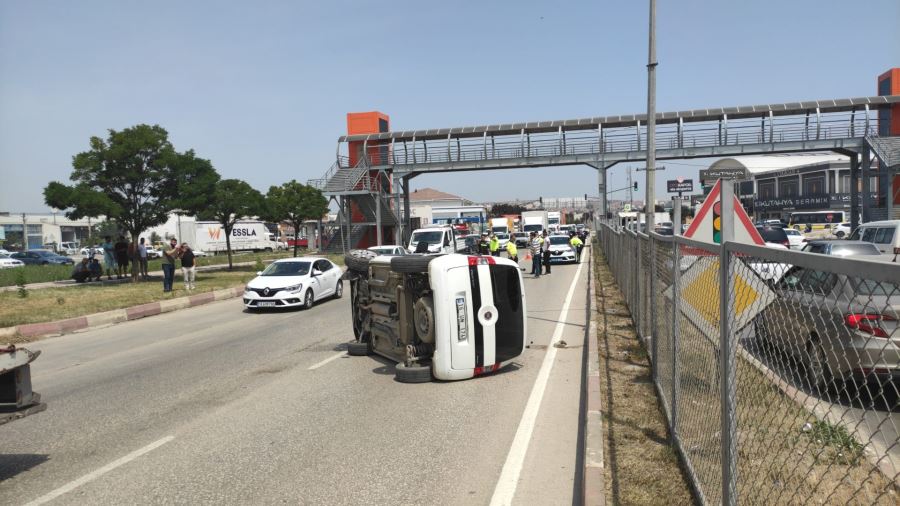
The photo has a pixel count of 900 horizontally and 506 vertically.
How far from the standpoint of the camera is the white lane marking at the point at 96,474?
17.2 ft

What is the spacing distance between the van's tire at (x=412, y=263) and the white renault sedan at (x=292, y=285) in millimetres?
9764

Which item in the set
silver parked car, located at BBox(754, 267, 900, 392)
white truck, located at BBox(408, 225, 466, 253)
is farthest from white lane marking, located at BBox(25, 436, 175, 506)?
white truck, located at BBox(408, 225, 466, 253)

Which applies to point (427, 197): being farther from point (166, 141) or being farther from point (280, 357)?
point (280, 357)

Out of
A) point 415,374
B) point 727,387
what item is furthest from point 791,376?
point 415,374

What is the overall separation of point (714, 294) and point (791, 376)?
1.36 m

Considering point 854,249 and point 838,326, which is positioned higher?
point 838,326

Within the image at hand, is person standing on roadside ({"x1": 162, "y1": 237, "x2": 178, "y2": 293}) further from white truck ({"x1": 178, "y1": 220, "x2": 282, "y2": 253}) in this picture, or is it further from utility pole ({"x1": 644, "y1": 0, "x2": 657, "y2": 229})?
white truck ({"x1": 178, "y1": 220, "x2": 282, "y2": 253})

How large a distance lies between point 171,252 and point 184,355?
11.7m

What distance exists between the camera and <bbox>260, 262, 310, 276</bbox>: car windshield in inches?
751

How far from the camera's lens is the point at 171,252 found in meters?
22.4

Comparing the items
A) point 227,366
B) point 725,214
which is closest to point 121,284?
point 227,366

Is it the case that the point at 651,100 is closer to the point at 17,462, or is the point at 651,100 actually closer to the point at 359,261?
the point at 359,261

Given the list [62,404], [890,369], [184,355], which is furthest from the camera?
[184,355]

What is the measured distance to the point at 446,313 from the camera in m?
8.48
